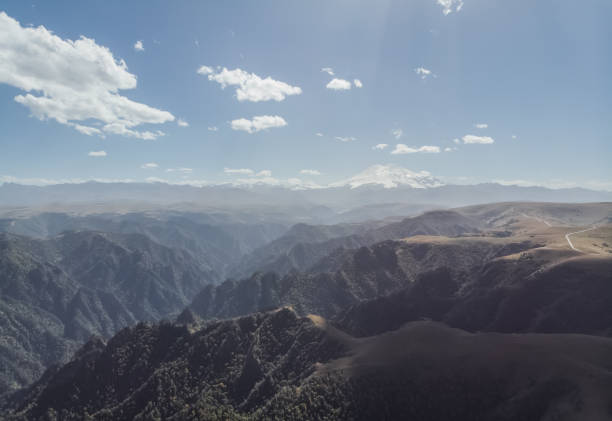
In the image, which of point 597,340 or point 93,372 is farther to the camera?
point 93,372

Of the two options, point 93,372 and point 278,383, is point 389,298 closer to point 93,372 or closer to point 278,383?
point 278,383

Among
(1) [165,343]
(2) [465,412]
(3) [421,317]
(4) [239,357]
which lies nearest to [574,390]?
(2) [465,412]

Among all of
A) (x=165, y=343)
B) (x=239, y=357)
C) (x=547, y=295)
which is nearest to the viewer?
(x=547, y=295)

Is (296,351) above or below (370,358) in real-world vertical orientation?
below

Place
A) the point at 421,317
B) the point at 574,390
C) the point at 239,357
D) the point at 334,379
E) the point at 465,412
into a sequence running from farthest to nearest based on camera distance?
the point at 421,317, the point at 239,357, the point at 334,379, the point at 465,412, the point at 574,390

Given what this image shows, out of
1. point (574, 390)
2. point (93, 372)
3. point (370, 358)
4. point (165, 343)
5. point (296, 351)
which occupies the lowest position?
point (93, 372)

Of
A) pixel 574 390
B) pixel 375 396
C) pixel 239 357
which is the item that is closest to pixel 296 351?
pixel 239 357

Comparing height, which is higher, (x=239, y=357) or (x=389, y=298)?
(x=389, y=298)

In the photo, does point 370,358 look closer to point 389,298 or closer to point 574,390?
point 574,390

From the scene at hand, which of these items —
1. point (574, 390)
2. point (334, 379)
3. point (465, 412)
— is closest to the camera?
point (574, 390)
